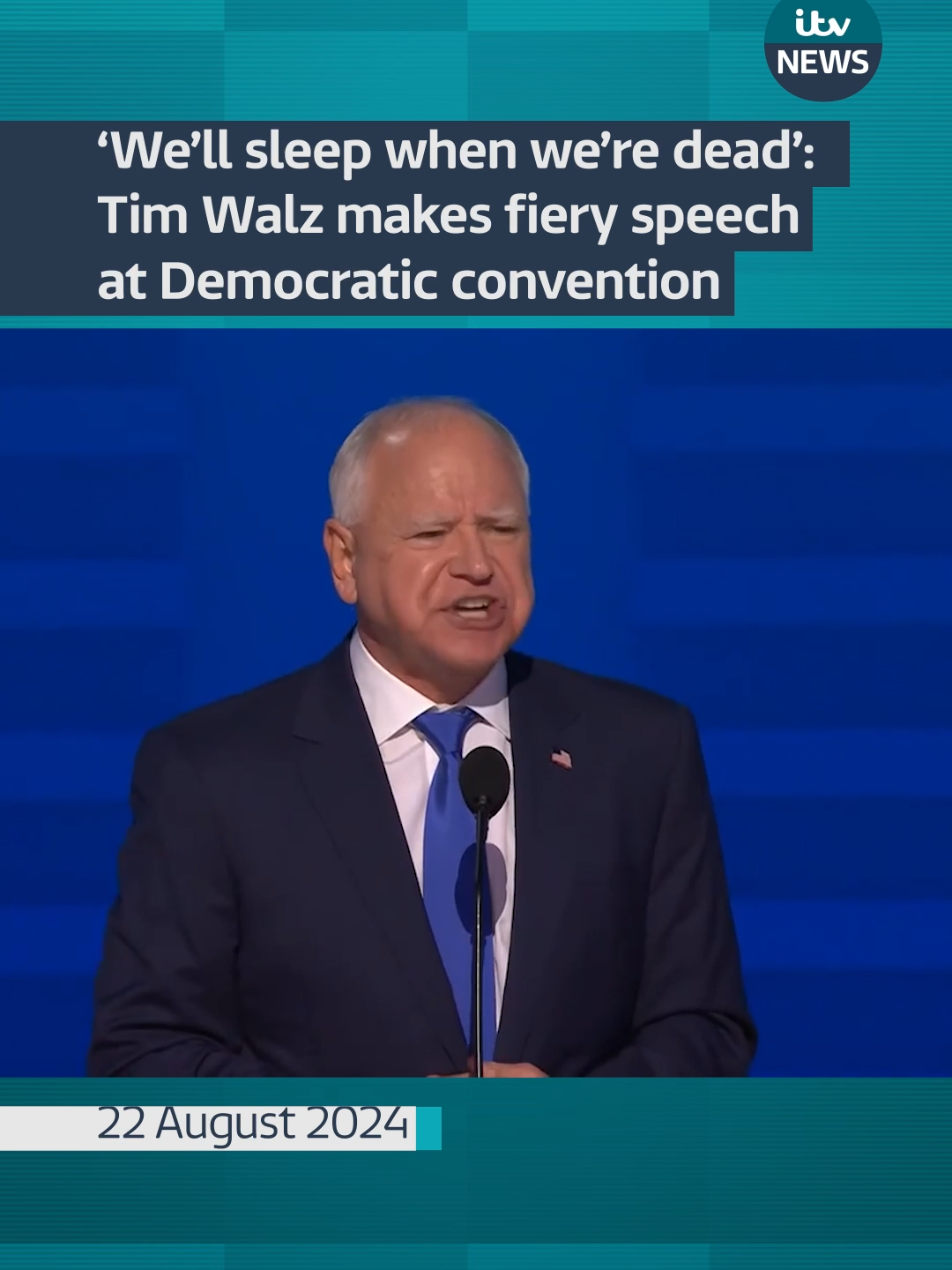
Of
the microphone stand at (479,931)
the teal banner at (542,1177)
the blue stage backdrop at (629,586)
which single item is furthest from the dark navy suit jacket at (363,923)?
the blue stage backdrop at (629,586)

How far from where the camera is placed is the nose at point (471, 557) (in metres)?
3.02

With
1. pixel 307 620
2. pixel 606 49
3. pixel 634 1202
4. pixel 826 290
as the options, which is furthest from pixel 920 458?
pixel 634 1202

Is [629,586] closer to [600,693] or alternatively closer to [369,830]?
[600,693]

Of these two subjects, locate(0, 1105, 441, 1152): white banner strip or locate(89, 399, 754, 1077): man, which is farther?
locate(89, 399, 754, 1077): man

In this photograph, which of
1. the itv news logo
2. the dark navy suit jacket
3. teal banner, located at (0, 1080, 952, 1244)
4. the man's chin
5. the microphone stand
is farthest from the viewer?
the itv news logo

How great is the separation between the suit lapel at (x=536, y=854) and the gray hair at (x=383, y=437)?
375 millimetres

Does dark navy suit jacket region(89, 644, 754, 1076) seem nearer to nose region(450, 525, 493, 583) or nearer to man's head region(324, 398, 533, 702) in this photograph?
man's head region(324, 398, 533, 702)

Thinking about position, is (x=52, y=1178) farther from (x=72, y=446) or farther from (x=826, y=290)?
(x=826, y=290)

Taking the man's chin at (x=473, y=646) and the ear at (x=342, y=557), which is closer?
the man's chin at (x=473, y=646)

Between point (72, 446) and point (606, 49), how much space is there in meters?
1.18

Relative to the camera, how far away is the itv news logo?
3.41 m

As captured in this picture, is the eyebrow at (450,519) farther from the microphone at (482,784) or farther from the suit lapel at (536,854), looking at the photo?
the microphone at (482,784)

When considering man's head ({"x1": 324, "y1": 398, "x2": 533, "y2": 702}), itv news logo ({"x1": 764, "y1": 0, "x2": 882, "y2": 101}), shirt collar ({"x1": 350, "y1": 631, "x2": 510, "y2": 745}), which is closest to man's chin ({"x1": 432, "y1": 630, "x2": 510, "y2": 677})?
man's head ({"x1": 324, "y1": 398, "x2": 533, "y2": 702})

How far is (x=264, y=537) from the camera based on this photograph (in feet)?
11.7
